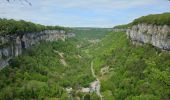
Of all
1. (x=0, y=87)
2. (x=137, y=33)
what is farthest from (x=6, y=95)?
(x=137, y=33)

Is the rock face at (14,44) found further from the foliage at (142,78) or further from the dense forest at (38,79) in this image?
the foliage at (142,78)

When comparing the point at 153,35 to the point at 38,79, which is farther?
the point at 153,35

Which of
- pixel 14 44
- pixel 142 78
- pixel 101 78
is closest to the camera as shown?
pixel 142 78

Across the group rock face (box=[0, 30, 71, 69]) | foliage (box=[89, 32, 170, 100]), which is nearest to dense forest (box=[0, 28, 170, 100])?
foliage (box=[89, 32, 170, 100])

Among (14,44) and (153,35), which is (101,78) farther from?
(14,44)

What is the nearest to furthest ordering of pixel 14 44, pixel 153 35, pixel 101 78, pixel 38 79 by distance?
pixel 38 79 < pixel 153 35 < pixel 14 44 < pixel 101 78

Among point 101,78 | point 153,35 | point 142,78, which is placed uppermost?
point 153,35

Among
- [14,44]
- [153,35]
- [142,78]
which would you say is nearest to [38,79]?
[14,44]

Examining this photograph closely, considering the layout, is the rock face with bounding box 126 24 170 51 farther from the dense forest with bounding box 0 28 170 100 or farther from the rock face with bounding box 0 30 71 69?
the rock face with bounding box 0 30 71 69

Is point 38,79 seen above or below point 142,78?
below

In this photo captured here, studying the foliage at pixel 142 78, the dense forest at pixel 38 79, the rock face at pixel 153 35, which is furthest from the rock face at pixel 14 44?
the rock face at pixel 153 35
